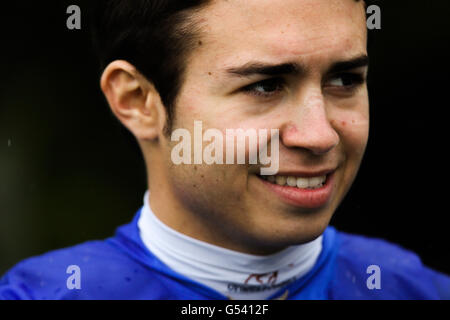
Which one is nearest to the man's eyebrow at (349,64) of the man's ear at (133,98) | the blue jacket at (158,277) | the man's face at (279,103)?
the man's face at (279,103)

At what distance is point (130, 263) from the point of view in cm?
224

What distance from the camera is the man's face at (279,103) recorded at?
1.86 metres

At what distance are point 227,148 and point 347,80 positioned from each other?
1.49 feet

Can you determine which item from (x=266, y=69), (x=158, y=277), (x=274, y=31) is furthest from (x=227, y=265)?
(x=274, y=31)

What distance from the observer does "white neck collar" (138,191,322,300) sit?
2127mm

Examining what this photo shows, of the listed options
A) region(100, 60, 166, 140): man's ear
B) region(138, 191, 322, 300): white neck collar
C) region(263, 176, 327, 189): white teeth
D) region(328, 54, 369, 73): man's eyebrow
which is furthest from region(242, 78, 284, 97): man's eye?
region(138, 191, 322, 300): white neck collar

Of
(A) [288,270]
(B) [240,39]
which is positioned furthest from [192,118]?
(A) [288,270]

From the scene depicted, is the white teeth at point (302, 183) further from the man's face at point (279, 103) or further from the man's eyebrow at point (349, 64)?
the man's eyebrow at point (349, 64)

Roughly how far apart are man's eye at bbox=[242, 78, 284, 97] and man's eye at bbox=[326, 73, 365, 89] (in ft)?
0.55

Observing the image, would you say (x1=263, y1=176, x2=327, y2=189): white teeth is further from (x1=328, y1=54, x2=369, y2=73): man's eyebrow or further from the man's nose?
(x1=328, y1=54, x2=369, y2=73): man's eyebrow

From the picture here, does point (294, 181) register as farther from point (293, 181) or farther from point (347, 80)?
point (347, 80)

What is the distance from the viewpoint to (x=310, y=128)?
1.85m

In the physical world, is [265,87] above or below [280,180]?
above

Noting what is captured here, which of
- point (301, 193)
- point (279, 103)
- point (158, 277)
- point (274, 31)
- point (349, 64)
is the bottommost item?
point (158, 277)
